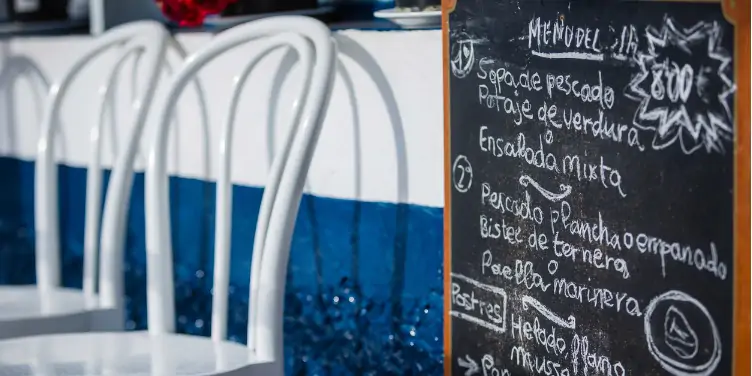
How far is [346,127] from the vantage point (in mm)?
1723

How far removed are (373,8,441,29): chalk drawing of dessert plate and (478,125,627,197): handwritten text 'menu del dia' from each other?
19 cm

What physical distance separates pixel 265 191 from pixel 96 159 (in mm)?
516

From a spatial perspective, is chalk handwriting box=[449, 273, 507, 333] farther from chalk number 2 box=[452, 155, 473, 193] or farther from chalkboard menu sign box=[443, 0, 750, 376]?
chalk number 2 box=[452, 155, 473, 193]

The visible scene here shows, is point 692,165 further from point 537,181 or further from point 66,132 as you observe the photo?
point 66,132

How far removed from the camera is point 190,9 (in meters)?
1.91

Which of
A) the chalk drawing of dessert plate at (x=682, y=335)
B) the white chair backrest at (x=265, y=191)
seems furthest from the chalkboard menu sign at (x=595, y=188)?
the white chair backrest at (x=265, y=191)

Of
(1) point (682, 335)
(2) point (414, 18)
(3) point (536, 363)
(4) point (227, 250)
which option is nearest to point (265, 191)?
(4) point (227, 250)

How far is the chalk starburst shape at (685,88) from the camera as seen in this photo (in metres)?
1.15

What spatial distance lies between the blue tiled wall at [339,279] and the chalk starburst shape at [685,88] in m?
0.44

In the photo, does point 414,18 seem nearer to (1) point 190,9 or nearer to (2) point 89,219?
(1) point 190,9

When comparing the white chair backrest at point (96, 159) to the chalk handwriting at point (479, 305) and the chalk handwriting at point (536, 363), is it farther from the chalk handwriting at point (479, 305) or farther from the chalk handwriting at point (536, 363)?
the chalk handwriting at point (536, 363)

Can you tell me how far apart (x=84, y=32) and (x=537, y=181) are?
1.25 m

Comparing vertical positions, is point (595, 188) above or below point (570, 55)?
below

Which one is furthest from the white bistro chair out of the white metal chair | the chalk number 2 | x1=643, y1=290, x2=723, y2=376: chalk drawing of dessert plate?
x1=643, y1=290, x2=723, y2=376: chalk drawing of dessert plate
